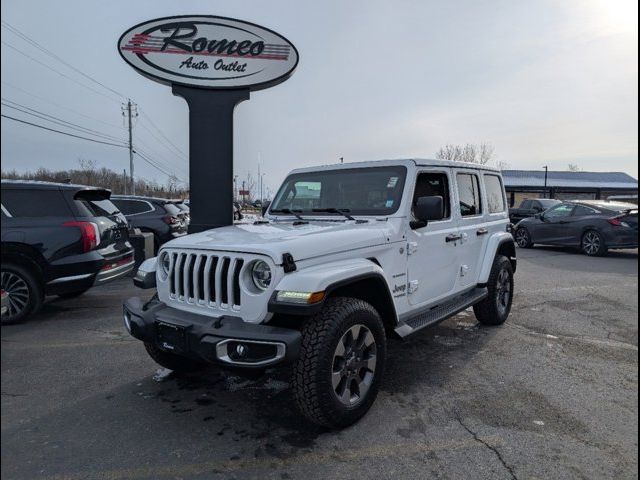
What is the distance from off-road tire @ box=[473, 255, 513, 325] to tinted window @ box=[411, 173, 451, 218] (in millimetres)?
1243

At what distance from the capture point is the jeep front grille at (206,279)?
293cm

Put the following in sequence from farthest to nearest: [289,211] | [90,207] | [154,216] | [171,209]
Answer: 1. [171,209]
2. [154,216]
3. [289,211]
4. [90,207]

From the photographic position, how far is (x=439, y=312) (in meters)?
4.15

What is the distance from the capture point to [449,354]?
448cm

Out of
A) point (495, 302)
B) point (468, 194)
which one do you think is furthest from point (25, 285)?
point (495, 302)

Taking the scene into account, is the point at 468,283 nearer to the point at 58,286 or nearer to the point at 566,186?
the point at 58,286

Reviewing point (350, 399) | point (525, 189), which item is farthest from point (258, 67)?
point (525, 189)

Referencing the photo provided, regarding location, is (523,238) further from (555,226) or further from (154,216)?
(154,216)

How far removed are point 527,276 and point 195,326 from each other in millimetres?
7691

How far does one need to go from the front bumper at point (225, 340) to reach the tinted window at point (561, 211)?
10.7m

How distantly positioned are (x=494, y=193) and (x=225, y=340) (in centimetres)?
430

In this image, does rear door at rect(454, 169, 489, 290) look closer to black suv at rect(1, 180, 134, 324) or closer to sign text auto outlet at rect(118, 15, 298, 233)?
black suv at rect(1, 180, 134, 324)

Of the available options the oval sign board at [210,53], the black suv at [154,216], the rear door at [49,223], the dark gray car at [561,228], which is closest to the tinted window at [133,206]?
the black suv at [154,216]

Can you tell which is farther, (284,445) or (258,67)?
(258,67)
